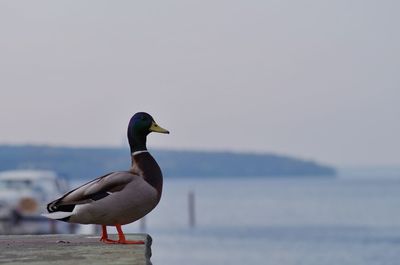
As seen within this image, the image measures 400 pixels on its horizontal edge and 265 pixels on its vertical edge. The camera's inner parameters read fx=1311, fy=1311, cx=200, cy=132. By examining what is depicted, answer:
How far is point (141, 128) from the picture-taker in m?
10.7

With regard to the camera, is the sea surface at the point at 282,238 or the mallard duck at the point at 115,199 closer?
the mallard duck at the point at 115,199

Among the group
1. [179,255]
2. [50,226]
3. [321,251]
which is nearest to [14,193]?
[50,226]

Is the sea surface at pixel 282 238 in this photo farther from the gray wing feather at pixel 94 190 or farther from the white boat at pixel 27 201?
the gray wing feather at pixel 94 190

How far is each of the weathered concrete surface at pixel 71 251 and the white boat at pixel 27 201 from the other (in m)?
30.1

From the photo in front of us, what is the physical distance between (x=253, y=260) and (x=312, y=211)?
185 ft

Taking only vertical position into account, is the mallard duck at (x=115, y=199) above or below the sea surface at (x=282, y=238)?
above

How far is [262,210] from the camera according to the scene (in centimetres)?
11262

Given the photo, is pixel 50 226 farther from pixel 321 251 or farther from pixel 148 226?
pixel 148 226

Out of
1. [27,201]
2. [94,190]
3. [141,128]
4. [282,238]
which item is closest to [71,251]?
[94,190]

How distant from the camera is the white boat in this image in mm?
43812

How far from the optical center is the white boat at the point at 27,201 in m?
43.8

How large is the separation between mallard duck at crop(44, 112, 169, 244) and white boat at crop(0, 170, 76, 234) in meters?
31.9

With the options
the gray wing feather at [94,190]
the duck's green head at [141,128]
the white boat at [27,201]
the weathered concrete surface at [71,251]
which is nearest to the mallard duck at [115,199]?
the gray wing feather at [94,190]

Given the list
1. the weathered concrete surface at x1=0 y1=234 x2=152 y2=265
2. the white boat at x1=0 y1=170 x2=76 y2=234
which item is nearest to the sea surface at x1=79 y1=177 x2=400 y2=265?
the white boat at x1=0 y1=170 x2=76 y2=234
